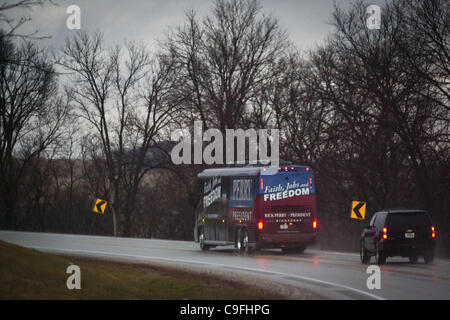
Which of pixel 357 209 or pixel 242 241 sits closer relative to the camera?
pixel 357 209

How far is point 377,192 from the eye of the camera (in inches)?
1917

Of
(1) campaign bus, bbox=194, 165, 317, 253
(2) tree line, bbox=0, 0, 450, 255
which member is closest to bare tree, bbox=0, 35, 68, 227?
(2) tree line, bbox=0, 0, 450, 255

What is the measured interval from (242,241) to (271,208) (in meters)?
2.12

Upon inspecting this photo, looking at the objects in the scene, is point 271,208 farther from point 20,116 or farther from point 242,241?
point 20,116

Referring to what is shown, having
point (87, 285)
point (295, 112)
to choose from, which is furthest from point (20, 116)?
point (87, 285)

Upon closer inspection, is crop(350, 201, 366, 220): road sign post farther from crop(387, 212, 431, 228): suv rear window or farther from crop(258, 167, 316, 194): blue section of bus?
crop(387, 212, 431, 228): suv rear window

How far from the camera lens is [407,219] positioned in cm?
2655

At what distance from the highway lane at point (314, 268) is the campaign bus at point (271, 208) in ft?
2.28

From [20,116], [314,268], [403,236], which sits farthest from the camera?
[20,116]

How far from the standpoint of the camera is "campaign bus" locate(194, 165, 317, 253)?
32.9 m

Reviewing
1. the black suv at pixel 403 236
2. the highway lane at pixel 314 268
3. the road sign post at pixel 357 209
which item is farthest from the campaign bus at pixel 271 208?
the black suv at pixel 403 236

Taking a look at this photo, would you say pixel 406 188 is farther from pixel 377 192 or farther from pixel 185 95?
pixel 185 95
